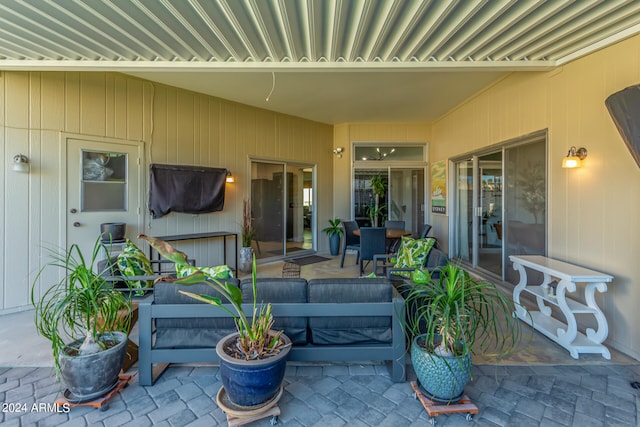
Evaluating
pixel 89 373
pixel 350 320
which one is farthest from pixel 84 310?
pixel 350 320

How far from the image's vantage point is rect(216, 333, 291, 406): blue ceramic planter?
1.67m

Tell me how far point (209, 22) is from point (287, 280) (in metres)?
2.24

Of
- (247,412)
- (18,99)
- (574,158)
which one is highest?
(18,99)

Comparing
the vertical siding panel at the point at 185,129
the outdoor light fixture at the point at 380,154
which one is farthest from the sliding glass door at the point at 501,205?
the vertical siding panel at the point at 185,129

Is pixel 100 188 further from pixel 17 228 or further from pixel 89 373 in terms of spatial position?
pixel 89 373

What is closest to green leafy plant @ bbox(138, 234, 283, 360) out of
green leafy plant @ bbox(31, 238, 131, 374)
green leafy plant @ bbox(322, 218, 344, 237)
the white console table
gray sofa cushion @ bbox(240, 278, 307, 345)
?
gray sofa cushion @ bbox(240, 278, 307, 345)

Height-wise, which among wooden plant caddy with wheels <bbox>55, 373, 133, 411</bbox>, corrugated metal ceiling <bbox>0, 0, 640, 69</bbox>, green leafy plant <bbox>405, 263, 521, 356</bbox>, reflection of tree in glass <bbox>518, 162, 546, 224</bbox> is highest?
corrugated metal ceiling <bbox>0, 0, 640, 69</bbox>

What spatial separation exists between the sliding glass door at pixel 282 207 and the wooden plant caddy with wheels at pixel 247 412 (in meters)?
4.44

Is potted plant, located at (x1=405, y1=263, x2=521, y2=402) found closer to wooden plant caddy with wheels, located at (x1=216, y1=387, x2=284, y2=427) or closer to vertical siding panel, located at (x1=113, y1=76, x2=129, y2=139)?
wooden plant caddy with wheels, located at (x1=216, y1=387, x2=284, y2=427)

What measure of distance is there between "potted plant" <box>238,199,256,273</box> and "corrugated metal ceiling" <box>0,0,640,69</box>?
9.94ft

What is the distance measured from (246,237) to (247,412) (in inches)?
158

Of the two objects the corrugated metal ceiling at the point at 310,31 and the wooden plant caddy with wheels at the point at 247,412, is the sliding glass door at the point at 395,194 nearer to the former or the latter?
the corrugated metal ceiling at the point at 310,31

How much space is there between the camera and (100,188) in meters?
4.17

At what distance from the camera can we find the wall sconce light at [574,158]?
2.96m
